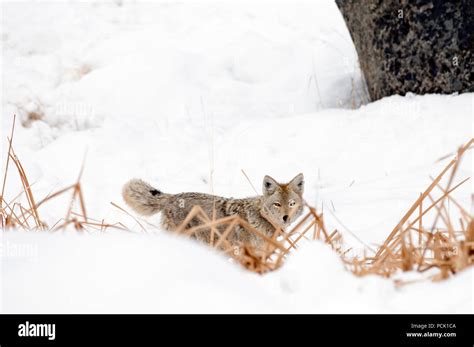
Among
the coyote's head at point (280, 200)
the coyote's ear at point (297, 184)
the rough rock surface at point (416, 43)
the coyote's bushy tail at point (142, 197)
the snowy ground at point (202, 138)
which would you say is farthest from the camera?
the rough rock surface at point (416, 43)

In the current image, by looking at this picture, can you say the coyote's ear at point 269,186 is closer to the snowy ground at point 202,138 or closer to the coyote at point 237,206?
the coyote at point 237,206

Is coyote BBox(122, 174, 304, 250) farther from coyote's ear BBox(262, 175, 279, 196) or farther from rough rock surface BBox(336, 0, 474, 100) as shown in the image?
rough rock surface BBox(336, 0, 474, 100)

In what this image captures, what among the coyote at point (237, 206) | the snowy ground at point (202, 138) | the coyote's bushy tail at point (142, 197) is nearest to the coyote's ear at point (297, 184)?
the coyote at point (237, 206)

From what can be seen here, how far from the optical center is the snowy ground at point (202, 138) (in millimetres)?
1439

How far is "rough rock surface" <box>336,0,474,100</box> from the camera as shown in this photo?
6520mm

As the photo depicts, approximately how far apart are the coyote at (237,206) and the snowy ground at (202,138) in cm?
38

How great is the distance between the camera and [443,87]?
6.87 m

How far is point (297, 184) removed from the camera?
5137 millimetres

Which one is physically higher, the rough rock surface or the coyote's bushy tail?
the rough rock surface

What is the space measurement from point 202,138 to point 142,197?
2.61 metres

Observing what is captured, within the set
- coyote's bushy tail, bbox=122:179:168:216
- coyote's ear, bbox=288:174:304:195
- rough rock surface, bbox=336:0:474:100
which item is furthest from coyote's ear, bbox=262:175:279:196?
rough rock surface, bbox=336:0:474:100

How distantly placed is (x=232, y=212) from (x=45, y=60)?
5.13 metres

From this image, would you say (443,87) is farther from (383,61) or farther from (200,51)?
(200,51)
